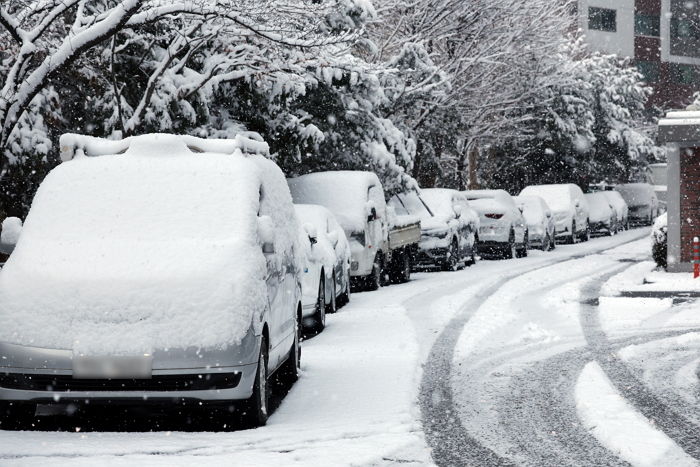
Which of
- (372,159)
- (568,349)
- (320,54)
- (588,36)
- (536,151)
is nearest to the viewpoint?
(568,349)

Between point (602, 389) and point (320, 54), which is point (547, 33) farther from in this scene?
point (602, 389)

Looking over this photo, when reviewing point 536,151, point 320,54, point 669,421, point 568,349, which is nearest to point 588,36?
point 536,151

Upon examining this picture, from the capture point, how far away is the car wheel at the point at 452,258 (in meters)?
23.4

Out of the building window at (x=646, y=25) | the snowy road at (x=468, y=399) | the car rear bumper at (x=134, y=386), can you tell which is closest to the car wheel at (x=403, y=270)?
the snowy road at (x=468, y=399)

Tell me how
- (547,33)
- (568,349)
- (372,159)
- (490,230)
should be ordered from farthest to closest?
1. (547,33)
2. (490,230)
3. (372,159)
4. (568,349)

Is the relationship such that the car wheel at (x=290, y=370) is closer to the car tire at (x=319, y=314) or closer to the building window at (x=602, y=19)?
the car tire at (x=319, y=314)

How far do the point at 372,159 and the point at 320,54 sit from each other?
236 inches

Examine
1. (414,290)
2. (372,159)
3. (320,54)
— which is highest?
(320,54)

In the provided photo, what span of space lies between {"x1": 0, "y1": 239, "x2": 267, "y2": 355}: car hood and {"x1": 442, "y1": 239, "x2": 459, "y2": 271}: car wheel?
1614cm

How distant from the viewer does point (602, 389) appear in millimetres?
9023

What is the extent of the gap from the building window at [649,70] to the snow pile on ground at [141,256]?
5989 centimetres

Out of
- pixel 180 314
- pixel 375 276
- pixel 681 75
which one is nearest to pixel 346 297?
pixel 375 276

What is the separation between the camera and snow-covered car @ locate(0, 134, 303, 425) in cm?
698

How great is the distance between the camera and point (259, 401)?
24.2ft
